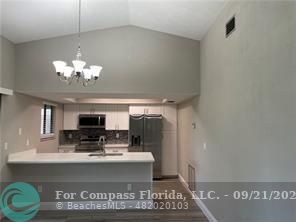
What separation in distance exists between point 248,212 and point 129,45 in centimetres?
322

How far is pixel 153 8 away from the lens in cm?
350

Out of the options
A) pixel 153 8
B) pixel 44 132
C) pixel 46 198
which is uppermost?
pixel 153 8

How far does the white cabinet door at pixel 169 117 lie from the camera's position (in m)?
6.80

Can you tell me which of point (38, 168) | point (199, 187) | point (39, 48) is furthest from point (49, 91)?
point (199, 187)

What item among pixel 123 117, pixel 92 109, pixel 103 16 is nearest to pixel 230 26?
pixel 103 16

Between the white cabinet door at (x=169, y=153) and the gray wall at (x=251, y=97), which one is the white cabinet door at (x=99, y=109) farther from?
the gray wall at (x=251, y=97)

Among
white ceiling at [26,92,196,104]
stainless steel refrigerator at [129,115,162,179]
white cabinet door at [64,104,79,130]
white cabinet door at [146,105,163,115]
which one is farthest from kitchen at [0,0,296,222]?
white cabinet door at [146,105,163,115]

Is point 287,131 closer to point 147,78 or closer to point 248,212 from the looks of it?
point 248,212

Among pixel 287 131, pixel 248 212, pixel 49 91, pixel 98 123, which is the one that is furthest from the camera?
pixel 98 123

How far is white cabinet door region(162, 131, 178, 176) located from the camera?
6.73 meters

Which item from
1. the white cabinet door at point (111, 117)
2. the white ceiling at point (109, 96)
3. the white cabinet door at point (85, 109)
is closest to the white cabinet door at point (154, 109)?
the white ceiling at point (109, 96)

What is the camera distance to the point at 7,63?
12.9ft

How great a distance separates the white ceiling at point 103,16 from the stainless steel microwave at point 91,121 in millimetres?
2877

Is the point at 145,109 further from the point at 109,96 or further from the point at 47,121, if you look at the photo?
the point at 47,121
